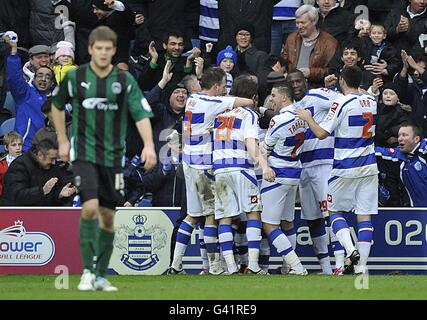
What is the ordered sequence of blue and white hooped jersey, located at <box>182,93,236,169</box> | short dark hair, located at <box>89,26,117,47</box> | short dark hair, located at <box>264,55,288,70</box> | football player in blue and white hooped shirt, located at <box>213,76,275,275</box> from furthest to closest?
short dark hair, located at <box>264,55,288,70</box>, blue and white hooped jersey, located at <box>182,93,236,169</box>, football player in blue and white hooped shirt, located at <box>213,76,275,275</box>, short dark hair, located at <box>89,26,117,47</box>

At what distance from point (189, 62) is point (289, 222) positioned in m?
4.29

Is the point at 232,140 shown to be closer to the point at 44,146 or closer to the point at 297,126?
the point at 297,126

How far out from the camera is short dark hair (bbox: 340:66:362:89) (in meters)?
16.3

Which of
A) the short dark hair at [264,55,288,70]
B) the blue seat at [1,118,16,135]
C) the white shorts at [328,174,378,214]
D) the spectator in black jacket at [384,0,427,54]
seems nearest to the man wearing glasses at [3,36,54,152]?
the blue seat at [1,118,16,135]

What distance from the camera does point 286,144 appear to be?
663 inches

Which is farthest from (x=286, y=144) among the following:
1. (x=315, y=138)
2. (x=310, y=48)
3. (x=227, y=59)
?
(x=310, y=48)

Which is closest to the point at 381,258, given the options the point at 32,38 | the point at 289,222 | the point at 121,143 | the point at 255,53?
the point at 289,222

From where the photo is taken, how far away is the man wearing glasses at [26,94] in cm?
2022

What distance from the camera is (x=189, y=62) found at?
2055 cm

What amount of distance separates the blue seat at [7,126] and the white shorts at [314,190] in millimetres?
5659

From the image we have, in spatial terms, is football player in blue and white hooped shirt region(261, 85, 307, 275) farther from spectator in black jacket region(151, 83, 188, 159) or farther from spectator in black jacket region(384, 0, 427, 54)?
spectator in black jacket region(384, 0, 427, 54)

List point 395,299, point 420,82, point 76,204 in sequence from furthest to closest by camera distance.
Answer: point 420,82 → point 76,204 → point 395,299

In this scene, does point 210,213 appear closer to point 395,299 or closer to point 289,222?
point 289,222

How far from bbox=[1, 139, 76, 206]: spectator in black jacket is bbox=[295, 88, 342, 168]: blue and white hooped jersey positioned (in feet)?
11.6
